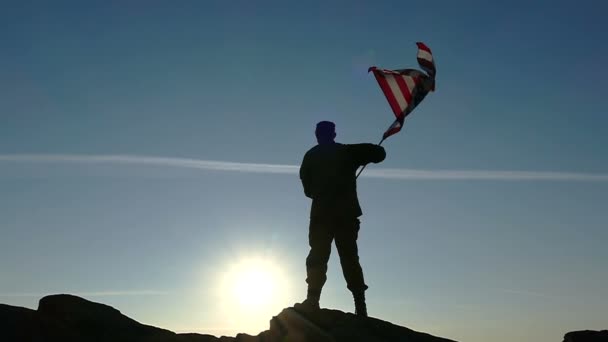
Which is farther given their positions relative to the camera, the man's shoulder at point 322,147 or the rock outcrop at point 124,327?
the man's shoulder at point 322,147

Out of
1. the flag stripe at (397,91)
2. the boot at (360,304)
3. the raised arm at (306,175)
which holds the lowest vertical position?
the boot at (360,304)

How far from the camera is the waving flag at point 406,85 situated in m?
13.0

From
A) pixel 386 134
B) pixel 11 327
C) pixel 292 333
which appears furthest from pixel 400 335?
pixel 11 327

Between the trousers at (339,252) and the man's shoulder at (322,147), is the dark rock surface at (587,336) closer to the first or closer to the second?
the trousers at (339,252)

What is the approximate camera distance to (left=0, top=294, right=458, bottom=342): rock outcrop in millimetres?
9453

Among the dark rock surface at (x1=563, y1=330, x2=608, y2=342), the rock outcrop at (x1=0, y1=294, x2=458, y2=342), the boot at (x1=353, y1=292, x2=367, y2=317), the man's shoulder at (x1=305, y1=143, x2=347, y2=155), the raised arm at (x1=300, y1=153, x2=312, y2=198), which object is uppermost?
the man's shoulder at (x1=305, y1=143, x2=347, y2=155)

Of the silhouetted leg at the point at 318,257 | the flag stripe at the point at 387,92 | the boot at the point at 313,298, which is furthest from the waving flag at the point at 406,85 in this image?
the boot at the point at 313,298

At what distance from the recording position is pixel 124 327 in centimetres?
1019

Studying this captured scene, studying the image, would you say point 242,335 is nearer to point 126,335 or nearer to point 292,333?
point 292,333

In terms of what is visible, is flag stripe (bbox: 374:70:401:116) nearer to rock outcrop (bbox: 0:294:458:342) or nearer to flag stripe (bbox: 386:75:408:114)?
flag stripe (bbox: 386:75:408:114)

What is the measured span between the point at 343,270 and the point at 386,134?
2.76 m

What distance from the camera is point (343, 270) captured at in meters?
12.0

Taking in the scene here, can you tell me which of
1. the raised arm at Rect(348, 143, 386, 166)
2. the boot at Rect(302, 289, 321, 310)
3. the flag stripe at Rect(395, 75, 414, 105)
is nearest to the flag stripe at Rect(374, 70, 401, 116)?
the flag stripe at Rect(395, 75, 414, 105)

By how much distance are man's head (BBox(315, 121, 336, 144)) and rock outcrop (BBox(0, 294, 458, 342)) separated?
3.20m
